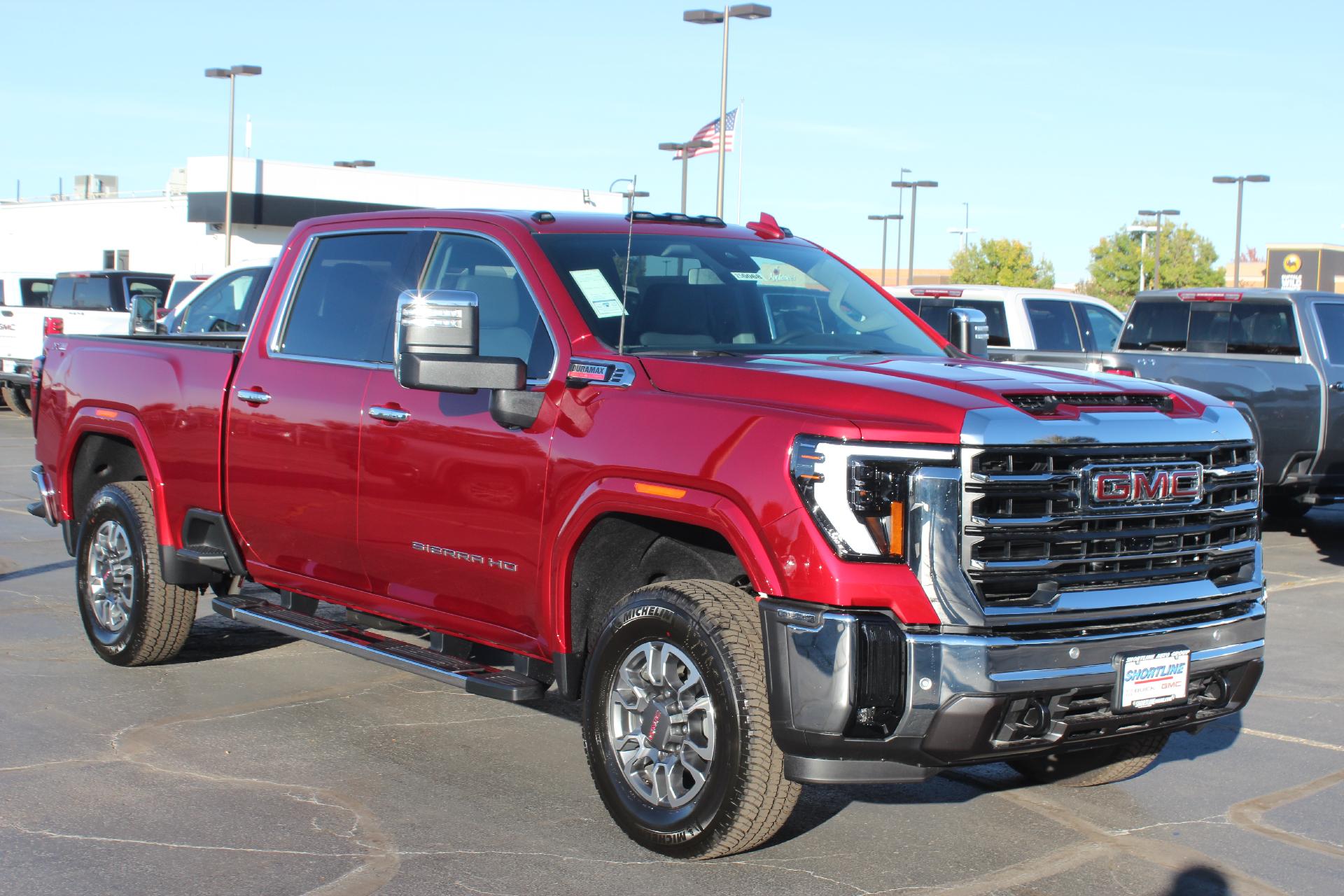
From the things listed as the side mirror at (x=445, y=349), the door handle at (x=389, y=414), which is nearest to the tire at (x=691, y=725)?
the side mirror at (x=445, y=349)

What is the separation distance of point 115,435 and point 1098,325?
462 inches

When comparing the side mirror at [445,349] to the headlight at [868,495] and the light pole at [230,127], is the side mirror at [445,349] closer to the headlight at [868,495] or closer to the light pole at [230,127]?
the headlight at [868,495]

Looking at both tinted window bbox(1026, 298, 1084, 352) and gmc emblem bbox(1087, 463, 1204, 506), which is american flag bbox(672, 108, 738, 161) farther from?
gmc emblem bbox(1087, 463, 1204, 506)

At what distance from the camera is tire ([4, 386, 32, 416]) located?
78.9 ft

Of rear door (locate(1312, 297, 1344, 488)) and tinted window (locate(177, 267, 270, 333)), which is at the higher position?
tinted window (locate(177, 267, 270, 333))

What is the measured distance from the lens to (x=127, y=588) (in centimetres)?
716

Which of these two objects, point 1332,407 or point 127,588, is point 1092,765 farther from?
point 1332,407

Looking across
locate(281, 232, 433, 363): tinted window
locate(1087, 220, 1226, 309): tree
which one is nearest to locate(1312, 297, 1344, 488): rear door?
locate(281, 232, 433, 363): tinted window

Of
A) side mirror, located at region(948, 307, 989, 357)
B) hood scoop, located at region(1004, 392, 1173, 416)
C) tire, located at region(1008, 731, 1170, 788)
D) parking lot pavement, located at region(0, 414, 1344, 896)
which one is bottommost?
parking lot pavement, located at region(0, 414, 1344, 896)

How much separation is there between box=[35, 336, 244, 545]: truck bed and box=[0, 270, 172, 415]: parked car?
47.6ft

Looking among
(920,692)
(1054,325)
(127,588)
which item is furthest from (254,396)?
(1054,325)

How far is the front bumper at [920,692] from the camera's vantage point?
4066mm

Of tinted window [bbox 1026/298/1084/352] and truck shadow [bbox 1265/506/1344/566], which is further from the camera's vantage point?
tinted window [bbox 1026/298/1084/352]

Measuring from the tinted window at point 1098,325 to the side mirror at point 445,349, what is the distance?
39.4 ft
